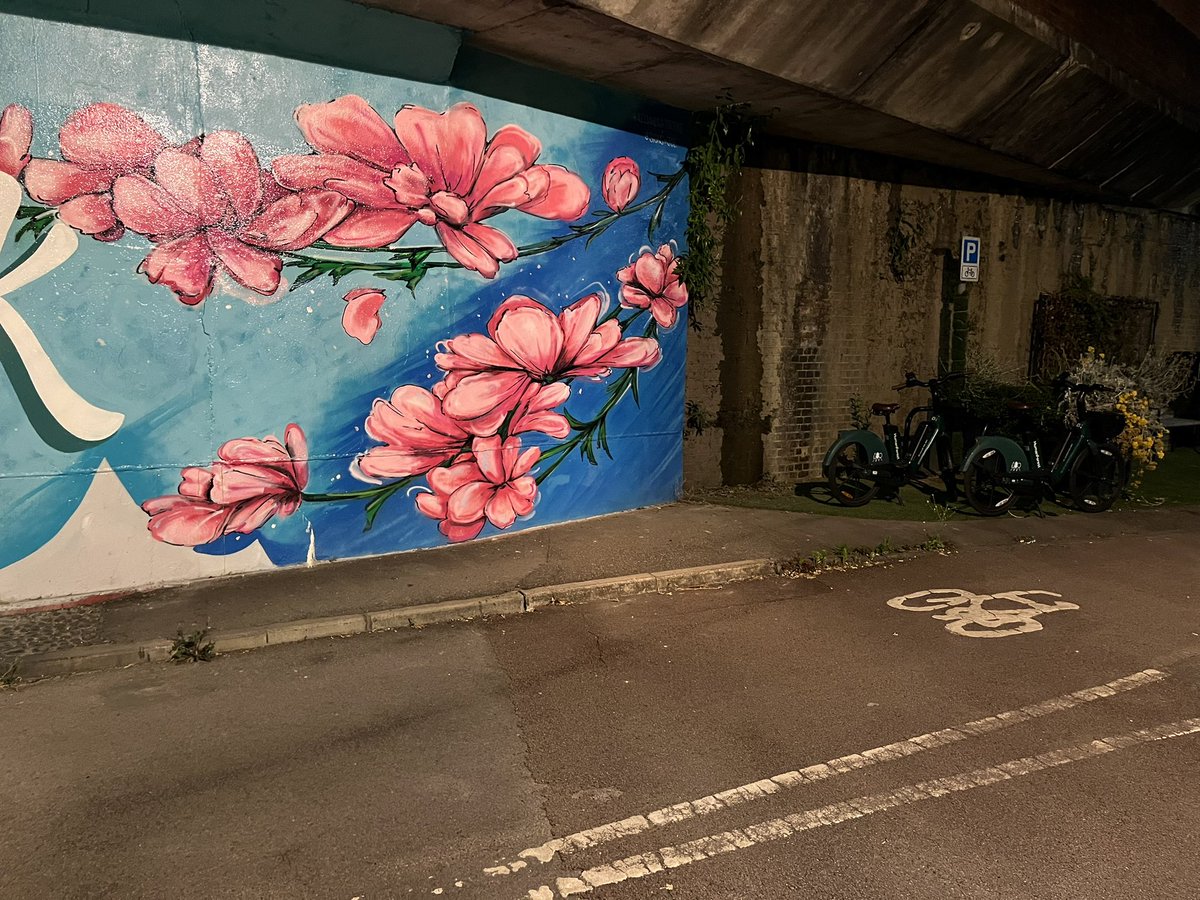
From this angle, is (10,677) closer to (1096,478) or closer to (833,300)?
(833,300)

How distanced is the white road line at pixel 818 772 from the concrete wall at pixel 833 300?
5252mm

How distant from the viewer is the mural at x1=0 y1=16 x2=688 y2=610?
589 centimetres

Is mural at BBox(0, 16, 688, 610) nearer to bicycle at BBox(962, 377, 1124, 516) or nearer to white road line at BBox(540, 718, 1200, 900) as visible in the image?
bicycle at BBox(962, 377, 1124, 516)

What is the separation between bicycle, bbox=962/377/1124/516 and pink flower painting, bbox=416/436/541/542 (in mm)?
4676

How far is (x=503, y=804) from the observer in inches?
144

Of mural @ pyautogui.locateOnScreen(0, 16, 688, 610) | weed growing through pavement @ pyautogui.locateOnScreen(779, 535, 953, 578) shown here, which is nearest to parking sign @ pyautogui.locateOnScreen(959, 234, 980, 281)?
weed growing through pavement @ pyautogui.locateOnScreen(779, 535, 953, 578)

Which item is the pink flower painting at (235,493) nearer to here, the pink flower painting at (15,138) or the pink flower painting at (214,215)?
the pink flower painting at (214,215)

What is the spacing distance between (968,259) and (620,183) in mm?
5625

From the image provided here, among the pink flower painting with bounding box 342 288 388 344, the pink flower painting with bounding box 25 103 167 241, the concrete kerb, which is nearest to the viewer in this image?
the concrete kerb

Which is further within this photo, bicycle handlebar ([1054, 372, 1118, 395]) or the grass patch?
the grass patch

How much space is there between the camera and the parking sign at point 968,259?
11.3 metres

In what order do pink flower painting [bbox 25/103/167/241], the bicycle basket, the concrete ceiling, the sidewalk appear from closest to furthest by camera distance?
1. the sidewalk
2. pink flower painting [bbox 25/103/167/241]
3. the concrete ceiling
4. the bicycle basket

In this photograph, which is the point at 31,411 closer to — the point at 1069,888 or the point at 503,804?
the point at 503,804

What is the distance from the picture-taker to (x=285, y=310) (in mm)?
6633
